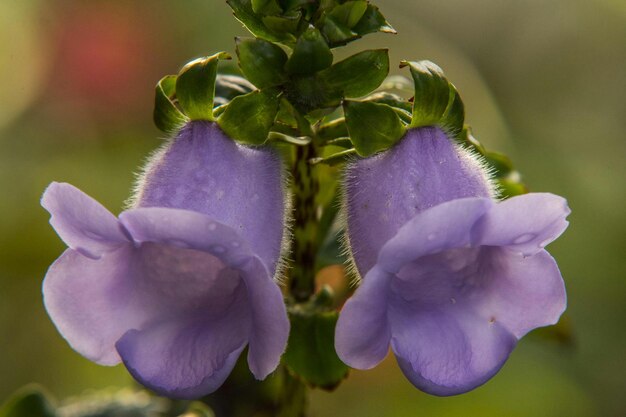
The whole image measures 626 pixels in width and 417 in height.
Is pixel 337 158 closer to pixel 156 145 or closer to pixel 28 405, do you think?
pixel 28 405

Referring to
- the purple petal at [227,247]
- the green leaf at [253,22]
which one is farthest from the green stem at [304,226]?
the purple petal at [227,247]

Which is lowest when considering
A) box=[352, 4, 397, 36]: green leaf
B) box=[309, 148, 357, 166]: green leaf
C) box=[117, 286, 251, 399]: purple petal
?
box=[117, 286, 251, 399]: purple petal

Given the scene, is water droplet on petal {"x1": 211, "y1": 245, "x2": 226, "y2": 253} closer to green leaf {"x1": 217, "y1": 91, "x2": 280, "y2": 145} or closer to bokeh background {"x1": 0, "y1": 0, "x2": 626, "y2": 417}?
green leaf {"x1": 217, "y1": 91, "x2": 280, "y2": 145}

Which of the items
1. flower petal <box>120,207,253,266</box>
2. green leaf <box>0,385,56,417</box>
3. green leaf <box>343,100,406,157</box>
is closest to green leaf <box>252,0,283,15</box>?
green leaf <box>343,100,406,157</box>

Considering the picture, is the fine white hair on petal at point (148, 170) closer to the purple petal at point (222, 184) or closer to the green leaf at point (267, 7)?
the purple petal at point (222, 184)

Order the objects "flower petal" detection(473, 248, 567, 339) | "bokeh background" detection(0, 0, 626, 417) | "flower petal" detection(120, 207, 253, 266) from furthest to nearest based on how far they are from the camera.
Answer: "bokeh background" detection(0, 0, 626, 417)
"flower petal" detection(473, 248, 567, 339)
"flower petal" detection(120, 207, 253, 266)

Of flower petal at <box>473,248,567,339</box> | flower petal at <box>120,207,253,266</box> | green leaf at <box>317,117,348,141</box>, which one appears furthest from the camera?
green leaf at <box>317,117,348,141</box>

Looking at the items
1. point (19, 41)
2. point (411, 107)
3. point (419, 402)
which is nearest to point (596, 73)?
point (419, 402)

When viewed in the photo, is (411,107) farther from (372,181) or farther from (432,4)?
(432,4)

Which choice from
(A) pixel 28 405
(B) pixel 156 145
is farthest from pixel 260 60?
(B) pixel 156 145
